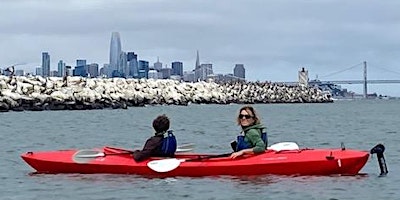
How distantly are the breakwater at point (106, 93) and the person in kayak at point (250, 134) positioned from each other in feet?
121

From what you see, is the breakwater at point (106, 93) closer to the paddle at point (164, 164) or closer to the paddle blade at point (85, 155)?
the paddle blade at point (85, 155)

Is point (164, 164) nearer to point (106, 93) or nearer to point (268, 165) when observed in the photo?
point (268, 165)

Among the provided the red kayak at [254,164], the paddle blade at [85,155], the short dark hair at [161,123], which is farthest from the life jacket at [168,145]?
the paddle blade at [85,155]

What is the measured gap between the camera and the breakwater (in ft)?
183

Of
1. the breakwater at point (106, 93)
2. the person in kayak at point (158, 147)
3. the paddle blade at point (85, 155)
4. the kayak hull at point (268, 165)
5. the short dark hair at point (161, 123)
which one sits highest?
the breakwater at point (106, 93)

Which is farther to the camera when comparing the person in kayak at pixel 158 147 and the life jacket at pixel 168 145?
the life jacket at pixel 168 145

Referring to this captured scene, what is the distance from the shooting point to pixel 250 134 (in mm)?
17578

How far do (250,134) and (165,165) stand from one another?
1728mm

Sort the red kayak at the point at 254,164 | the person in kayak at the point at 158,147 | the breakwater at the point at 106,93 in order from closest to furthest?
1. the red kayak at the point at 254,164
2. the person in kayak at the point at 158,147
3. the breakwater at the point at 106,93

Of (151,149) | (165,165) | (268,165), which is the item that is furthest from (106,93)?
(268,165)

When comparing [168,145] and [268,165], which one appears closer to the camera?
[268,165]

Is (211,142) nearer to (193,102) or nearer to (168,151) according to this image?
(168,151)

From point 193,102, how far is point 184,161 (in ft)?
238

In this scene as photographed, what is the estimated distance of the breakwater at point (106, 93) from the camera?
55.8 meters
